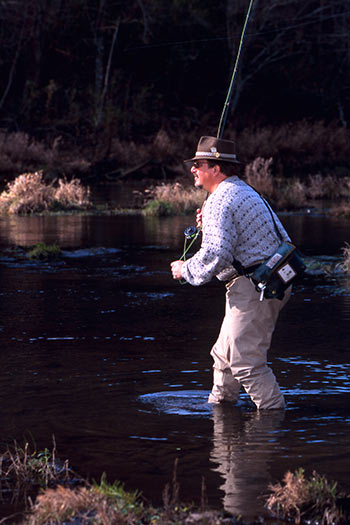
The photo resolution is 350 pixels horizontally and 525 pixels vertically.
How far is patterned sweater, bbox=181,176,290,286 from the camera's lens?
6.47 m

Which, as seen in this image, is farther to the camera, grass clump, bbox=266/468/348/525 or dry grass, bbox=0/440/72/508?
dry grass, bbox=0/440/72/508

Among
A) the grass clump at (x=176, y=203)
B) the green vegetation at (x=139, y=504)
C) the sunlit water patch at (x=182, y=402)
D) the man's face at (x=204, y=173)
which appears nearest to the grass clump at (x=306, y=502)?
the green vegetation at (x=139, y=504)

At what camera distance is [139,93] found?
156ft

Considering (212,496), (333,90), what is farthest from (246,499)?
(333,90)

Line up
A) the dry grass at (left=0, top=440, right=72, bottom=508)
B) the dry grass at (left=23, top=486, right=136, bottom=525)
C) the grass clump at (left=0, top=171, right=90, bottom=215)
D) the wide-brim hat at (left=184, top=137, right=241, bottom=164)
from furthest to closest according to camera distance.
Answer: the grass clump at (left=0, top=171, right=90, bottom=215), the wide-brim hat at (left=184, top=137, right=241, bottom=164), the dry grass at (left=0, top=440, right=72, bottom=508), the dry grass at (left=23, top=486, right=136, bottom=525)

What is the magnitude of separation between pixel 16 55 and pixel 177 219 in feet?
76.8

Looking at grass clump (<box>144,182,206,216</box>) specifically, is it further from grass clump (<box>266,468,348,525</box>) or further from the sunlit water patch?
grass clump (<box>266,468,348,525</box>)

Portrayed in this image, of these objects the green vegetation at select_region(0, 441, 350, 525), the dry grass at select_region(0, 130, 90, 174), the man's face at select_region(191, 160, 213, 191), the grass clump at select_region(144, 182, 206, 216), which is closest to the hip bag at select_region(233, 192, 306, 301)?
the man's face at select_region(191, 160, 213, 191)

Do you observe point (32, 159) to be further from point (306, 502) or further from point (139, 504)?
point (306, 502)

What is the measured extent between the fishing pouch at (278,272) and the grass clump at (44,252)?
32.9ft

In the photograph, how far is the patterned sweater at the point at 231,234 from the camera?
21.2 feet

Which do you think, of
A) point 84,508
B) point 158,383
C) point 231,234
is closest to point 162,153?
point 158,383

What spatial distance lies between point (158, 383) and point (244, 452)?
1.91m

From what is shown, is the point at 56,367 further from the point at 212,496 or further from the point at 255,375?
the point at 212,496
